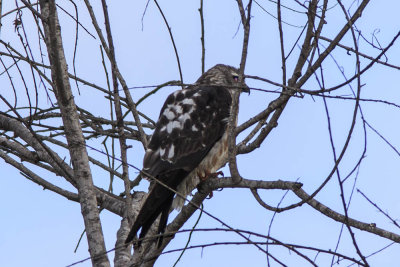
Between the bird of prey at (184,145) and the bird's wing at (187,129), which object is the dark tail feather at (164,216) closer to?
the bird of prey at (184,145)

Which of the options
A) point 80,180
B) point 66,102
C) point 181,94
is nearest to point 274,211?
point 80,180

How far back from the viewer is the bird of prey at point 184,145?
4.19m

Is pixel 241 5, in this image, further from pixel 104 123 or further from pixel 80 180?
pixel 104 123

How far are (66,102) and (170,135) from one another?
50.7 inches

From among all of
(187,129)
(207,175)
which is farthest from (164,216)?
(187,129)

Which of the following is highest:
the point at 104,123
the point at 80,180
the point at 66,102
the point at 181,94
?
the point at 181,94

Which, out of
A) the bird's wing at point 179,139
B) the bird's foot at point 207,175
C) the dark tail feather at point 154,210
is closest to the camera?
the dark tail feather at point 154,210

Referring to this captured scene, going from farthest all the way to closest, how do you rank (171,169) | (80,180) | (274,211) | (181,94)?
1. (181,94)
2. (171,169)
3. (80,180)
4. (274,211)

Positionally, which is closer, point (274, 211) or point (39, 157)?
point (274, 211)

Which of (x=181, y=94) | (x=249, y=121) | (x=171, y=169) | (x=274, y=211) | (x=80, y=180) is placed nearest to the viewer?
(x=274, y=211)

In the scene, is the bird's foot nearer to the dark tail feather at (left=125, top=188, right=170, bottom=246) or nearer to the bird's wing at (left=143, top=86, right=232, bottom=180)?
the bird's wing at (left=143, top=86, right=232, bottom=180)

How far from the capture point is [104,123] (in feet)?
15.3

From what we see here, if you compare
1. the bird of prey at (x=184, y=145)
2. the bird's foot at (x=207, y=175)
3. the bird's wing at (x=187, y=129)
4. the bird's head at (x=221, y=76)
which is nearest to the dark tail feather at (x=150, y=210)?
the bird of prey at (x=184, y=145)

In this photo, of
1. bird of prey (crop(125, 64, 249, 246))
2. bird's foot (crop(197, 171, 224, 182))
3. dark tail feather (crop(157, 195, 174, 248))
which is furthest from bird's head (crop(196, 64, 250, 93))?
dark tail feather (crop(157, 195, 174, 248))
